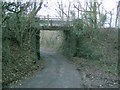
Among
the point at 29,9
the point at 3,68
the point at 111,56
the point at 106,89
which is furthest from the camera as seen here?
the point at 111,56

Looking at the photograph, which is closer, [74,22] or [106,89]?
[106,89]

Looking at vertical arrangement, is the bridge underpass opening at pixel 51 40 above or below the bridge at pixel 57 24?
below

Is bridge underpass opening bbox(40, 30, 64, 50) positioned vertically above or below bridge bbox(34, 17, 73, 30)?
below

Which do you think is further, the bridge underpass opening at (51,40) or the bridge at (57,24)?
the bridge underpass opening at (51,40)

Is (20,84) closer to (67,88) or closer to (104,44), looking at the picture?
(67,88)

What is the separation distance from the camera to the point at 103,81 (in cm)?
1650

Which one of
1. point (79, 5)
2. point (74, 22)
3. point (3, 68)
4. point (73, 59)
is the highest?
point (79, 5)

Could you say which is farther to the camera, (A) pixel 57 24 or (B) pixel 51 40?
(B) pixel 51 40

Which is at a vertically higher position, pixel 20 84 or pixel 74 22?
pixel 74 22

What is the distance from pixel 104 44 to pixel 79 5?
6.32 metres

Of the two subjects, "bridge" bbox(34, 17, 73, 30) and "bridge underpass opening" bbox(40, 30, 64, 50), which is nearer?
"bridge" bbox(34, 17, 73, 30)

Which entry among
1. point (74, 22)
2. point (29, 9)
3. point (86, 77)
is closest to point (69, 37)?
point (74, 22)

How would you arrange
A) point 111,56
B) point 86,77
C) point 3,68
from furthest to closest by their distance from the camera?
1. point 111,56
2. point 86,77
3. point 3,68

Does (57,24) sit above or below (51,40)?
above
